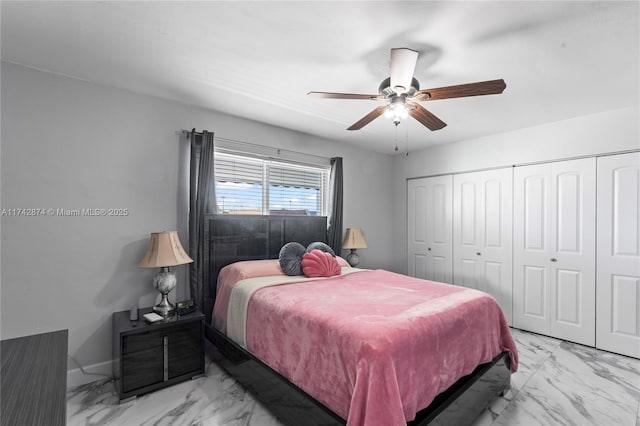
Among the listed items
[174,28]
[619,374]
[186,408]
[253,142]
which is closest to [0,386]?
[186,408]

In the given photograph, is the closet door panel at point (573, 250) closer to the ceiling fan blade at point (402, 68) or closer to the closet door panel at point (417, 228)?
the closet door panel at point (417, 228)

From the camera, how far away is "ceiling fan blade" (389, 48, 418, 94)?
1657 millimetres

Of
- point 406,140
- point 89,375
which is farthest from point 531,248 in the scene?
point 89,375

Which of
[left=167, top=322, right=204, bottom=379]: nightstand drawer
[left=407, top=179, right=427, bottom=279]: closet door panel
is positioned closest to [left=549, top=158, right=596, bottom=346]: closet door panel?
[left=407, top=179, right=427, bottom=279]: closet door panel

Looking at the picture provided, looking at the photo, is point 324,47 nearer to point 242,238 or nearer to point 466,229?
point 242,238

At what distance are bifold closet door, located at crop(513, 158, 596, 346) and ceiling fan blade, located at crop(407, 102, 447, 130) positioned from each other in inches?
77.5

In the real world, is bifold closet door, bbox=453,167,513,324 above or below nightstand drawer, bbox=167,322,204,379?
above

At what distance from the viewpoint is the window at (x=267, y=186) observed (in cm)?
330

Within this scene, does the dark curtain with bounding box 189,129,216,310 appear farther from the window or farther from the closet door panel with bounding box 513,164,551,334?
the closet door panel with bounding box 513,164,551,334

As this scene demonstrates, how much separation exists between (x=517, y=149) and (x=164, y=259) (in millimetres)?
4069

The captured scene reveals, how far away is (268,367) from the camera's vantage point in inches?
82.0

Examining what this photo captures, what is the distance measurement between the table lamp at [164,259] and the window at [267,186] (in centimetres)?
76

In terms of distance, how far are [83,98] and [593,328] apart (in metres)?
5.32

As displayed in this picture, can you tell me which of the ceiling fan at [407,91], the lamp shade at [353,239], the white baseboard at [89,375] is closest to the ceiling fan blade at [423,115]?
the ceiling fan at [407,91]
